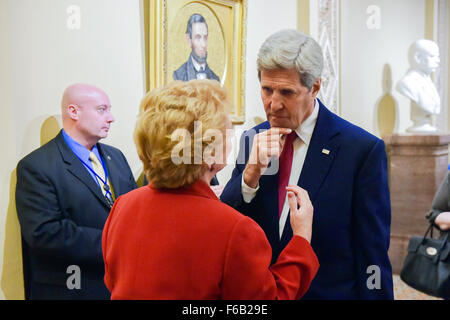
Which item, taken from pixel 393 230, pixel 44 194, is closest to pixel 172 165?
pixel 44 194

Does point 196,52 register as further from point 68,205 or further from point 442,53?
point 442,53

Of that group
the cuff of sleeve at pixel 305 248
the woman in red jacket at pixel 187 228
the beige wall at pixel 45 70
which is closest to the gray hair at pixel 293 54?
the woman in red jacket at pixel 187 228

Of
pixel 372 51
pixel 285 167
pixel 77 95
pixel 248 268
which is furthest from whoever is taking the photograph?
pixel 372 51

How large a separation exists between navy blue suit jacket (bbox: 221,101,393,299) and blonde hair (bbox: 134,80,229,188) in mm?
537

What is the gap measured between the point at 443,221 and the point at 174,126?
241cm

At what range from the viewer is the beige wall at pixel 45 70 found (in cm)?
264

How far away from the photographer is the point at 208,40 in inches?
163

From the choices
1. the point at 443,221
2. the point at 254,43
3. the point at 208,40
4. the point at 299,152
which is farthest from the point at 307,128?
the point at 254,43

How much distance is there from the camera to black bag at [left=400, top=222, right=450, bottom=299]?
304 cm

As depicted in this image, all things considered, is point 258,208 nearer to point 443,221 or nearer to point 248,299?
point 248,299

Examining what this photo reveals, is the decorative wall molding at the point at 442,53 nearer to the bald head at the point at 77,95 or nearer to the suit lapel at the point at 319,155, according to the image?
the bald head at the point at 77,95

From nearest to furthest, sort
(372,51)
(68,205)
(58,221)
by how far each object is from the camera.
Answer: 1. (58,221)
2. (68,205)
3. (372,51)

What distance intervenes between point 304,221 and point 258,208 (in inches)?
14.8

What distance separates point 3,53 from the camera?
2.61 m
